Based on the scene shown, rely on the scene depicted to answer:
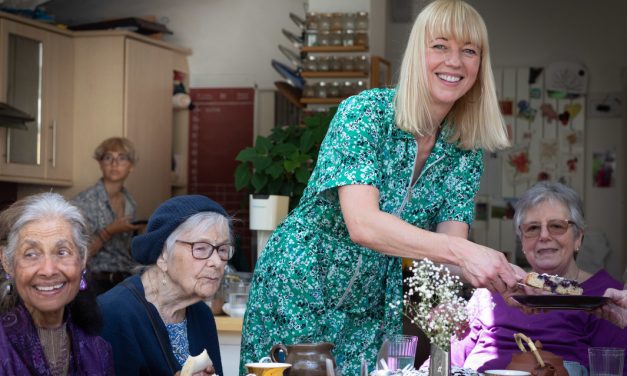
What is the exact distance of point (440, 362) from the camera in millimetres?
2154

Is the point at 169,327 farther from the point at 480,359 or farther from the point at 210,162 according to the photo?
the point at 210,162

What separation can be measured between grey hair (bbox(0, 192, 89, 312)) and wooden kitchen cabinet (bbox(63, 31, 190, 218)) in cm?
528

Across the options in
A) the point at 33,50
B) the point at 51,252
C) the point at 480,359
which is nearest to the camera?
the point at 51,252

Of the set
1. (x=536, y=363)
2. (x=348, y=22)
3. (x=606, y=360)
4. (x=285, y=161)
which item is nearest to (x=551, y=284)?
(x=536, y=363)

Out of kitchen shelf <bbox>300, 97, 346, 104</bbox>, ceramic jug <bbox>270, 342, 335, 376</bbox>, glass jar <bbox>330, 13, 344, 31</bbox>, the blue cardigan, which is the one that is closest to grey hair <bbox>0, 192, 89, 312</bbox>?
the blue cardigan

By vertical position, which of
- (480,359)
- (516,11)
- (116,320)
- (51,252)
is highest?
(516,11)

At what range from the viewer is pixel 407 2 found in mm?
7926

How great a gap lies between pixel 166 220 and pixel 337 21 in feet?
14.1

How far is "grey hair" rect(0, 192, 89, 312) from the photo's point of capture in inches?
87.6

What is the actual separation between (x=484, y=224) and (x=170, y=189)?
7.85 ft

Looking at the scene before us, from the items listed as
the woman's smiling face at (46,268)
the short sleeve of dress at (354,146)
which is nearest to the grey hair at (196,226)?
the short sleeve of dress at (354,146)

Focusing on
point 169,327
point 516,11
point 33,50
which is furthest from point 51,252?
point 516,11

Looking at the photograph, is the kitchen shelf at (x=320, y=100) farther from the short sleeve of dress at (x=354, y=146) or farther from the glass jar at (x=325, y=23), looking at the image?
the short sleeve of dress at (x=354, y=146)

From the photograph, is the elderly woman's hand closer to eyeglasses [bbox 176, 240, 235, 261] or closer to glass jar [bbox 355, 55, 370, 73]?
eyeglasses [bbox 176, 240, 235, 261]
